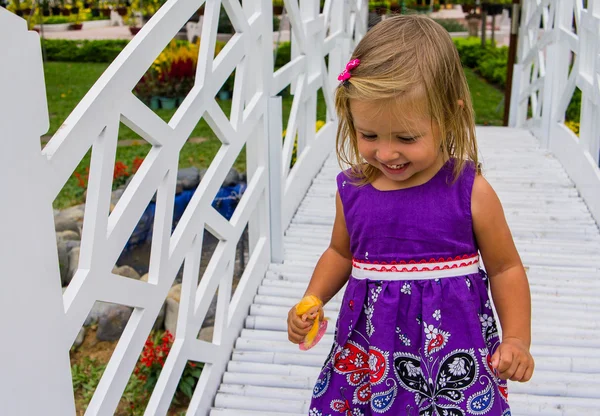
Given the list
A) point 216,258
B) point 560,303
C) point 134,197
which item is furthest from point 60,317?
point 560,303

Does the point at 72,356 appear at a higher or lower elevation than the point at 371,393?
lower

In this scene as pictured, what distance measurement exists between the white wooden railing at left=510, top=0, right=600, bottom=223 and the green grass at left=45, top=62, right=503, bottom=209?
278 cm

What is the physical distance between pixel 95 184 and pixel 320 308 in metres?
0.61

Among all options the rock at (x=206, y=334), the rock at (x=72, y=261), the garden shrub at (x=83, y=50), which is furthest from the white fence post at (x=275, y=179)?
the garden shrub at (x=83, y=50)

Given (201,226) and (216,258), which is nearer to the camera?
(201,226)

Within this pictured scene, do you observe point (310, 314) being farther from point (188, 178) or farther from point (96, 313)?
point (188, 178)

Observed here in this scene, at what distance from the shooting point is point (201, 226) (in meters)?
2.21

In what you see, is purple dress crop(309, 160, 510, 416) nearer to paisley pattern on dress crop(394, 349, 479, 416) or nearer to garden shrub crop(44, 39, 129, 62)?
paisley pattern on dress crop(394, 349, 479, 416)

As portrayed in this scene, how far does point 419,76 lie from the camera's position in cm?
152

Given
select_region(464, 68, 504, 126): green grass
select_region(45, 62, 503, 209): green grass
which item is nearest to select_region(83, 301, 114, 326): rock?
select_region(45, 62, 503, 209): green grass

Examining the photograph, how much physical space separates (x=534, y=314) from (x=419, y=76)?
1.65 m

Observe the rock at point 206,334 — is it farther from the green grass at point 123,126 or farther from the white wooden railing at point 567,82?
the green grass at point 123,126

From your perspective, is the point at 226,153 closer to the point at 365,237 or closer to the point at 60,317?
the point at 365,237

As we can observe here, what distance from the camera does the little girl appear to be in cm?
156
